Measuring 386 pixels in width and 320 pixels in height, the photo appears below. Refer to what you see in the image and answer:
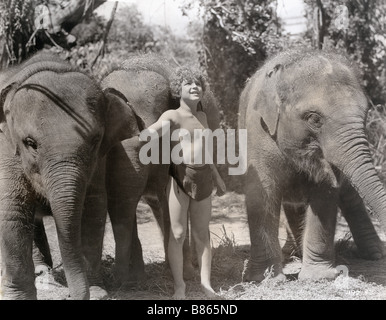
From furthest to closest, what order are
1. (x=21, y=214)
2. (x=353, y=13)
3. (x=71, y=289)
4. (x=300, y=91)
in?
(x=353, y=13), (x=300, y=91), (x=21, y=214), (x=71, y=289)

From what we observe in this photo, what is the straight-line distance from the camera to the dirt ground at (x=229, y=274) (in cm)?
403

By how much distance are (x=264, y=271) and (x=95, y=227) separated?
1.14 m

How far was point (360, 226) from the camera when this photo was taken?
5191mm

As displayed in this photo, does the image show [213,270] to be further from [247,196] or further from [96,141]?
[96,141]

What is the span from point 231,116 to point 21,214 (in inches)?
85.8

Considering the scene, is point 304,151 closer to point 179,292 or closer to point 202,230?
point 202,230

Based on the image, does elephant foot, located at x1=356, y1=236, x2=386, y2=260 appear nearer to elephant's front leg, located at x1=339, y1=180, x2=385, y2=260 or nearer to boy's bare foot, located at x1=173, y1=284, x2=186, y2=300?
elephant's front leg, located at x1=339, y1=180, x2=385, y2=260

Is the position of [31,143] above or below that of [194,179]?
above

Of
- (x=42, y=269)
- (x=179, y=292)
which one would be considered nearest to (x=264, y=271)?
(x=179, y=292)

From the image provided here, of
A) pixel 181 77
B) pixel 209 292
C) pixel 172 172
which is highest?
pixel 181 77

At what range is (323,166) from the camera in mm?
4184

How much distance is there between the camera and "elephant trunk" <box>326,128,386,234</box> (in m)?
3.81

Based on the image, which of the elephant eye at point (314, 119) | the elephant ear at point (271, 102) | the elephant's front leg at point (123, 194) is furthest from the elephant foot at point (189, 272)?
the elephant eye at point (314, 119)
